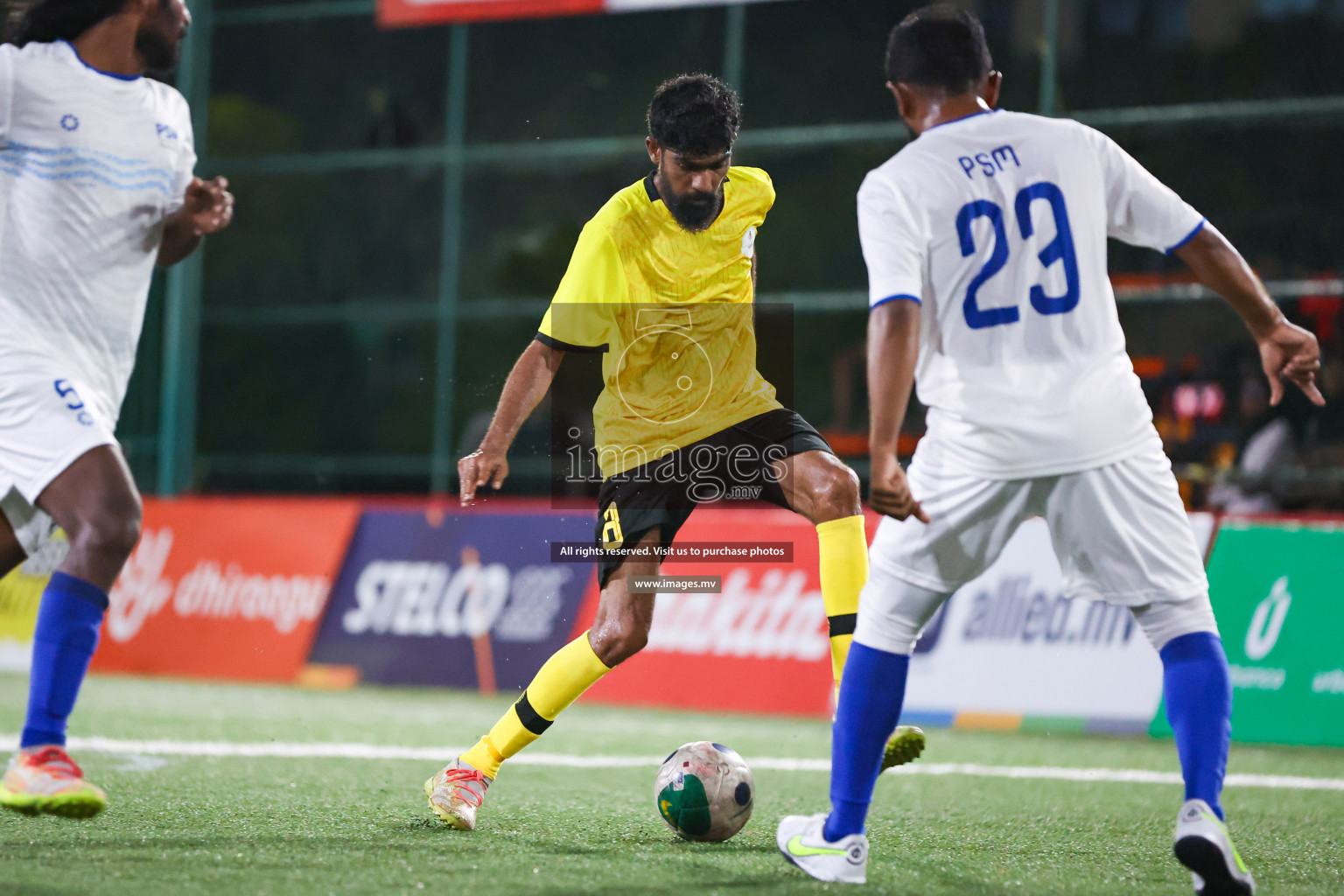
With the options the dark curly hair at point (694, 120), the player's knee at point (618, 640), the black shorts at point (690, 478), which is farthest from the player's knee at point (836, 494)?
the dark curly hair at point (694, 120)

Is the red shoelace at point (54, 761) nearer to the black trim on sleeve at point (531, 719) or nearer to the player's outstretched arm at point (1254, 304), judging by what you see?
the black trim on sleeve at point (531, 719)

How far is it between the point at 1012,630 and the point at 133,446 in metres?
10.4

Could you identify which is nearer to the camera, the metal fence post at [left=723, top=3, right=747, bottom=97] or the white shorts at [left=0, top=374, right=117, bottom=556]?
the white shorts at [left=0, top=374, right=117, bottom=556]

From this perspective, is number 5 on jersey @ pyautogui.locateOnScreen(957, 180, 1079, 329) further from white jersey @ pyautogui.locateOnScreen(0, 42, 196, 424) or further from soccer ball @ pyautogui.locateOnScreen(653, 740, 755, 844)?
white jersey @ pyautogui.locateOnScreen(0, 42, 196, 424)

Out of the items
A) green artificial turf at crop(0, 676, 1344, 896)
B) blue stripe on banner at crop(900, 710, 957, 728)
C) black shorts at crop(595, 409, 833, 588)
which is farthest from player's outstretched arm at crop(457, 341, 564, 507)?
blue stripe on banner at crop(900, 710, 957, 728)

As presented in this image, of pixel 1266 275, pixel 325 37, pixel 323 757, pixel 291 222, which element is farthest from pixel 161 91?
pixel 325 37

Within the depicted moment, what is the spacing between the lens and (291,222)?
727 inches

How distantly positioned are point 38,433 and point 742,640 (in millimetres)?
5901

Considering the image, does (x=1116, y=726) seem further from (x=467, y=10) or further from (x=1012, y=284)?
(x=467, y=10)

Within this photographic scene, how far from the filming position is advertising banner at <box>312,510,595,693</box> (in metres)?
10.2

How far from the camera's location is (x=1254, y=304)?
13.4 ft

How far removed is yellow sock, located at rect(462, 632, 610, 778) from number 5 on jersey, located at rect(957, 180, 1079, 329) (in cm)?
197

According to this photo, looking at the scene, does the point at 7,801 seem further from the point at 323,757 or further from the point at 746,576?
the point at 746,576

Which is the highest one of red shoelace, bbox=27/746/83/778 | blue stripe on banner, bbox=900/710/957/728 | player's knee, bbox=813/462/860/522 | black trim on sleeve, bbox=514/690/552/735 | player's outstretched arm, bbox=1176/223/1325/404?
player's outstretched arm, bbox=1176/223/1325/404
